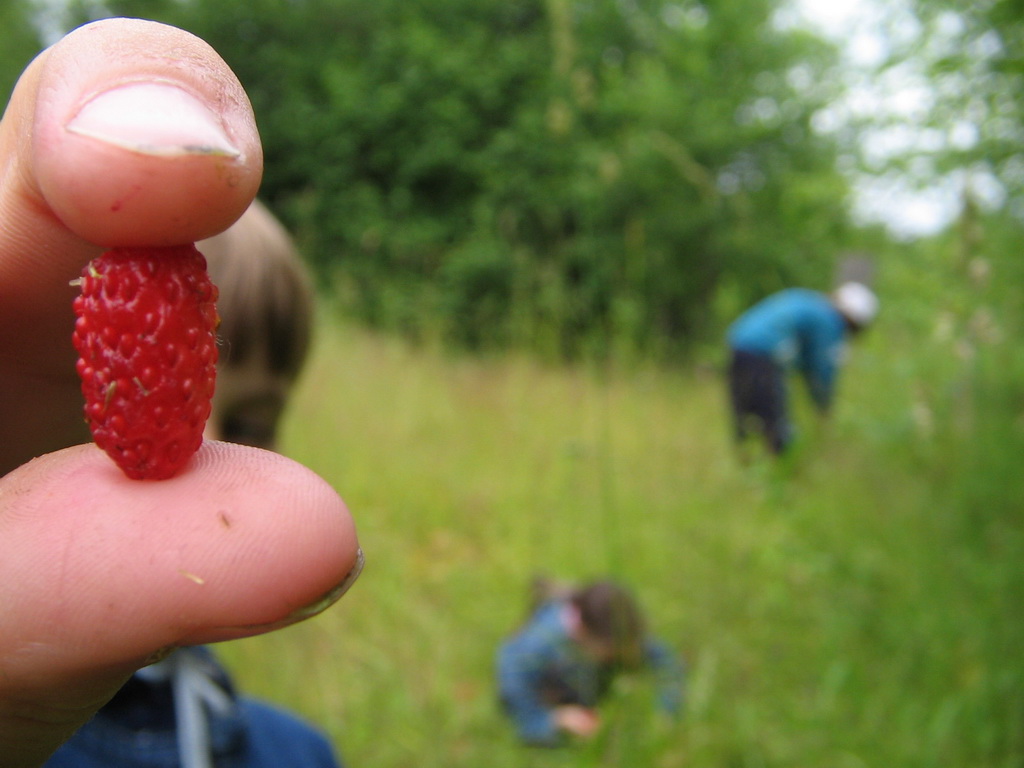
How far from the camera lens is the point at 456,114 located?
344 inches

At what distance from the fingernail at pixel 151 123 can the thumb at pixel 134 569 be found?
0.18 meters

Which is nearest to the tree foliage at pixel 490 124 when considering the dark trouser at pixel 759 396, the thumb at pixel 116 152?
the dark trouser at pixel 759 396

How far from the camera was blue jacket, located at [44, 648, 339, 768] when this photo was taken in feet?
2.73

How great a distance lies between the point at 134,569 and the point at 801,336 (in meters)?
4.50

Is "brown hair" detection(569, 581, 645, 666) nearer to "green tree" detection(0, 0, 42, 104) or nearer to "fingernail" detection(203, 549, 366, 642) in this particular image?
"fingernail" detection(203, 549, 366, 642)

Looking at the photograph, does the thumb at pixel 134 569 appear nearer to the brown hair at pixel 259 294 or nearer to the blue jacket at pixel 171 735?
the blue jacket at pixel 171 735

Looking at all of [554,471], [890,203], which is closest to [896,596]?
[890,203]

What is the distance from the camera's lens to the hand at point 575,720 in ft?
6.69

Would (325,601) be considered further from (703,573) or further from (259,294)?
(703,573)

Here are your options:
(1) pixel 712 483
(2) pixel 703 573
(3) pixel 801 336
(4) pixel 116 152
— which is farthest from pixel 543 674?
(3) pixel 801 336

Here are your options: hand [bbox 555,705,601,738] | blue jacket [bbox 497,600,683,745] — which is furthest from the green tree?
hand [bbox 555,705,601,738]

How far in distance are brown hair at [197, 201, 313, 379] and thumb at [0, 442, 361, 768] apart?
32.2 inches

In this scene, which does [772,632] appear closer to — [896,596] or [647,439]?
[896,596]

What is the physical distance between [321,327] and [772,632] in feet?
11.3
